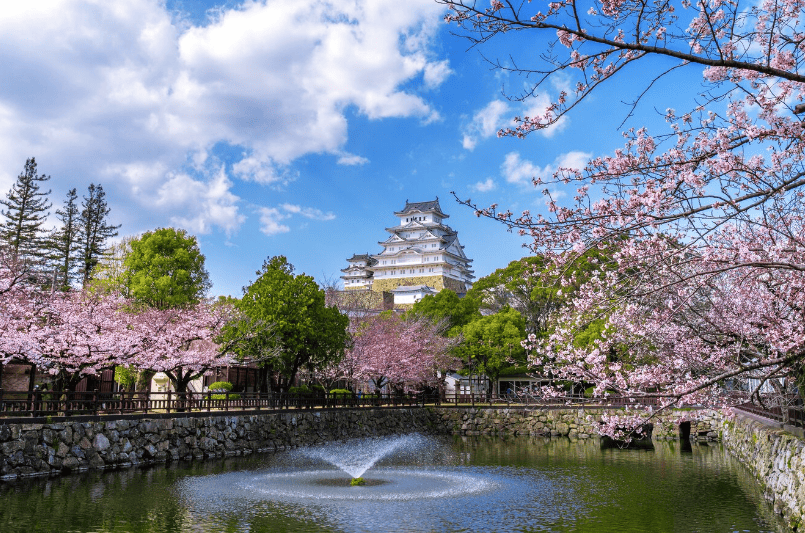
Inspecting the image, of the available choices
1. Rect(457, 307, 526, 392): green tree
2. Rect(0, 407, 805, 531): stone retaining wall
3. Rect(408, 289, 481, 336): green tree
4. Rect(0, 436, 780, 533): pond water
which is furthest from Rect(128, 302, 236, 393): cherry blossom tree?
Rect(408, 289, 481, 336): green tree

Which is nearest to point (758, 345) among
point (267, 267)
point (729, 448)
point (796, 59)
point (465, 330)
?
point (796, 59)

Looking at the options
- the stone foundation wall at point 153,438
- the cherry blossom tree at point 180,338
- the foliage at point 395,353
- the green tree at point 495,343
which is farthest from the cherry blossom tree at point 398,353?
the cherry blossom tree at point 180,338

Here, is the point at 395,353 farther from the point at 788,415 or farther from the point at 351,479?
the point at 788,415

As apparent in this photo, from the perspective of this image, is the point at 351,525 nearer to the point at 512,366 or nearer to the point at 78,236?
the point at 512,366

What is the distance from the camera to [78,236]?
4566 centimetres

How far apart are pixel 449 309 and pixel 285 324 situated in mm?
20867

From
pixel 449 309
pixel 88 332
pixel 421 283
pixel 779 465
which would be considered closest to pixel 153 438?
pixel 88 332

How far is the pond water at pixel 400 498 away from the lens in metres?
11.9

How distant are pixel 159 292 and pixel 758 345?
80.2 ft

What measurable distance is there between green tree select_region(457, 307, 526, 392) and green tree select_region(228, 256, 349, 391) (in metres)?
12.4

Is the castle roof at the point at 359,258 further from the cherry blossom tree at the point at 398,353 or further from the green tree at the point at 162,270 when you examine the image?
the green tree at the point at 162,270

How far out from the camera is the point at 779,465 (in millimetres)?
13430

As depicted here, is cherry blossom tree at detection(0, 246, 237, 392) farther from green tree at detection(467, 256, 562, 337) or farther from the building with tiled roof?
the building with tiled roof

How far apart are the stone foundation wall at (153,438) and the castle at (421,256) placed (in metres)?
45.3
